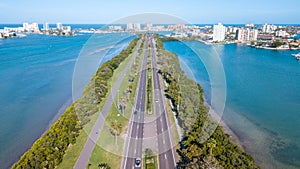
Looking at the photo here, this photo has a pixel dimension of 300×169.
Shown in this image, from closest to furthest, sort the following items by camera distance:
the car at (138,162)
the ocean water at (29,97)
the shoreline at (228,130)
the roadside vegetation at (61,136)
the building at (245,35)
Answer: the roadside vegetation at (61,136), the car at (138,162), the shoreline at (228,130), the ocean water at (29,97), the building at (245,35)

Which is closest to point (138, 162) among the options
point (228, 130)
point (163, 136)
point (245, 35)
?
point (163, 136)

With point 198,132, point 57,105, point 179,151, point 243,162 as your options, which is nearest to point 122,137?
point 179,151

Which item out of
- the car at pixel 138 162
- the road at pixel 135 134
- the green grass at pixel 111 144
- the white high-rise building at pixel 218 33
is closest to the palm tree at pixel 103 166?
Answer: the green grass at pixel 111 144

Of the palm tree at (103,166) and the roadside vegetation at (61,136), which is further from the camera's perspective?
the roadside vegetation at (61,136)

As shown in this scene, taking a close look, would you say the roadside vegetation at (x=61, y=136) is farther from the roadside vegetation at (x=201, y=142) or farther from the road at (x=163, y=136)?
the roadside vegetation at (x=201, y=142)

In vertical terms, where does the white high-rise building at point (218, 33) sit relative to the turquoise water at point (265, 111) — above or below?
above

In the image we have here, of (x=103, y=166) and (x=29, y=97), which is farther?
(x=29, y=97)

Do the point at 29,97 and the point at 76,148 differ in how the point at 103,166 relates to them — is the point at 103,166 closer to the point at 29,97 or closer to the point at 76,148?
the point at 76,148

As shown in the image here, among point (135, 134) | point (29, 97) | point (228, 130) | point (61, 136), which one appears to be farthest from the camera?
point (29, 97)

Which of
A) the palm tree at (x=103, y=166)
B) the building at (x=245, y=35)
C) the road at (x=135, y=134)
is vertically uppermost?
the building at (x=245, y=35)

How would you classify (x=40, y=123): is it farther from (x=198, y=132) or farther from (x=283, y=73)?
(x=283, y=73)
